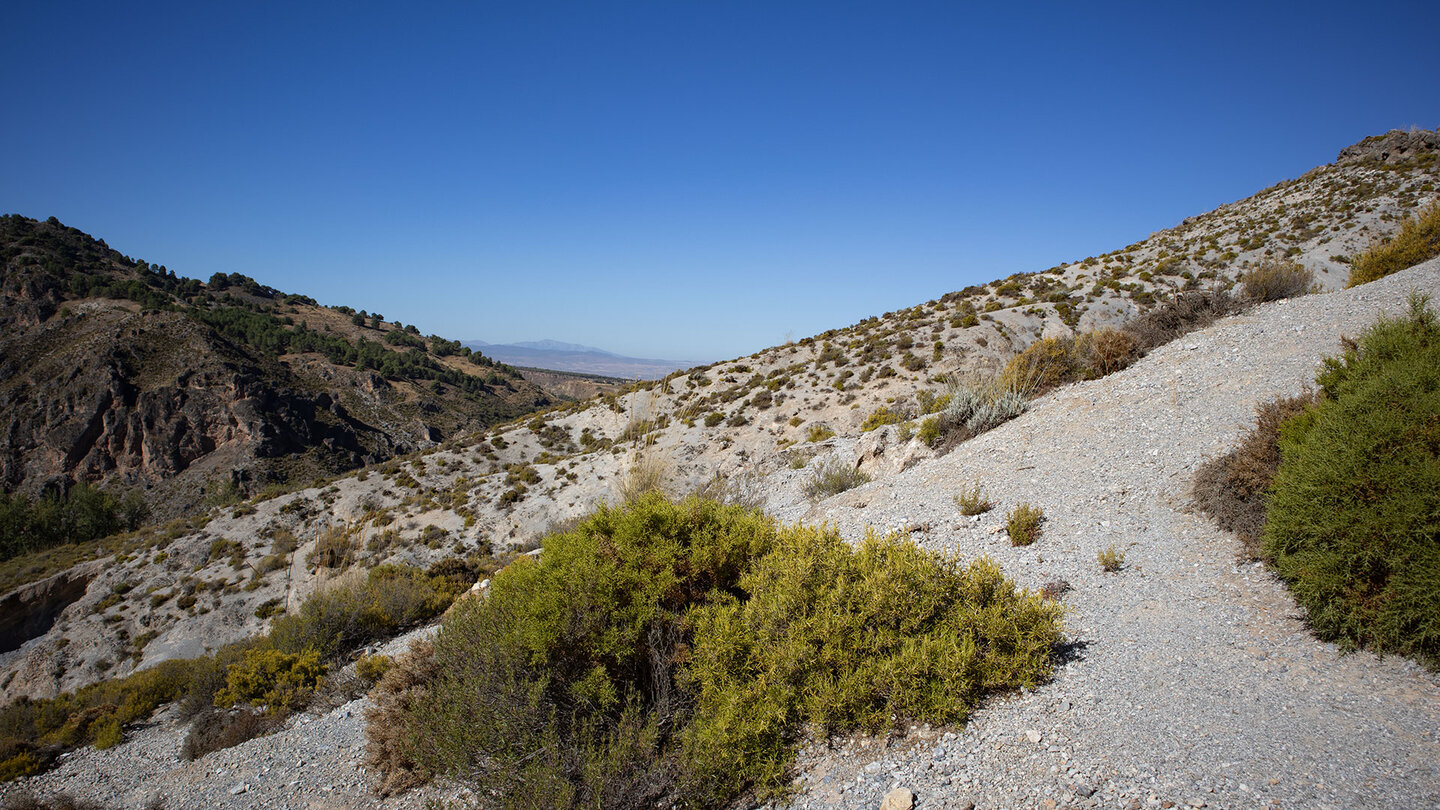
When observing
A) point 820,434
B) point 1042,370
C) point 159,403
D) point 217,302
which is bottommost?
point 820,434

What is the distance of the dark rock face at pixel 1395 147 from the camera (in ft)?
95.1

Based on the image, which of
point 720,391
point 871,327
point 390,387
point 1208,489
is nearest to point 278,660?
point 1208,489

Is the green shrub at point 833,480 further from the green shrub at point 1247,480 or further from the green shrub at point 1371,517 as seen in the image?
the green shrub at point 1371,517

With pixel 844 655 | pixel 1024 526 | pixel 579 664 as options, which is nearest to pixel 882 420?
pixel 1024 526

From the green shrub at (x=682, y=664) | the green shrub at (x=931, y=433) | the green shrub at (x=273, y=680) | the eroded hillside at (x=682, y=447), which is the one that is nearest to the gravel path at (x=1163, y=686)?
the green shrub at (x=682, y=664)

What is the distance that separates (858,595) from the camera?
3.91m

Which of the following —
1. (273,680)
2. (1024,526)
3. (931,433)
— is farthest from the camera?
(931,433)

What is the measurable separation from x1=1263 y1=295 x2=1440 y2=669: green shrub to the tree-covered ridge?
222ft

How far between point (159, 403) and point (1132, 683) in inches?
2597

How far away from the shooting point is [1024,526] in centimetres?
583

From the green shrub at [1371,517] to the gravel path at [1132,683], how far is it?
9.1 inches

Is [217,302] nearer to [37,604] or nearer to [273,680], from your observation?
[37,604]

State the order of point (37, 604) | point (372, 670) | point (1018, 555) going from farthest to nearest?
point (37, 604), point (372, 670), point (1018, 555)

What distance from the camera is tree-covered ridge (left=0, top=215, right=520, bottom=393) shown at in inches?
2111
